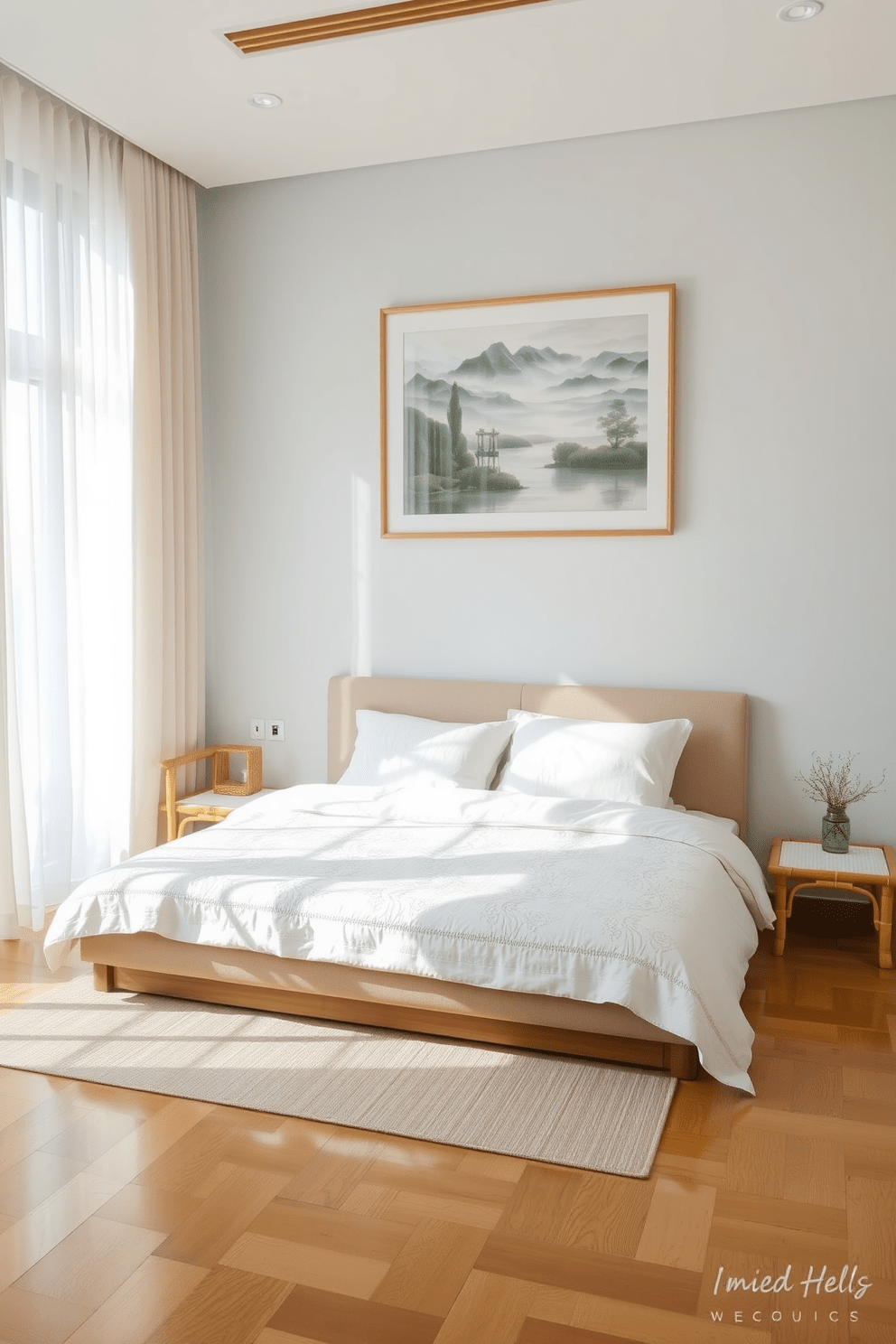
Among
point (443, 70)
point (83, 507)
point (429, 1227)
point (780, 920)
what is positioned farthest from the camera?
point (83, 507)

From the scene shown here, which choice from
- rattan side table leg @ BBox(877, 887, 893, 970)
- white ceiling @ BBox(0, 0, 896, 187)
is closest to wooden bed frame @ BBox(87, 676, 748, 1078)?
rattan side table leg @ BBox(877, 887, 893, 970)

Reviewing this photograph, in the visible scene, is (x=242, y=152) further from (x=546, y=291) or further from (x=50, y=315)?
(x=546, y=291)

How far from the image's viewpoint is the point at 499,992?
2.76m

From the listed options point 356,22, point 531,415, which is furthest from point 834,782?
point 356,22

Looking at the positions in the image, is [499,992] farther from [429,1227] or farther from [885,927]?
[885,927]

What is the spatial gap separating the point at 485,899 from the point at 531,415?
2.09m

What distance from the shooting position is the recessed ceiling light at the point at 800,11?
9.79 ft

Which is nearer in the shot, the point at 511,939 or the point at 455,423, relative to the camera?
the point at 511,939

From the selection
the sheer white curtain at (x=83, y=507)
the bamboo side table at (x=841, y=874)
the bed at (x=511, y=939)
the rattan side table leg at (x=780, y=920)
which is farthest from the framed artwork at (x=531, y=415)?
the rattan side table leg at (x=780, y=920)

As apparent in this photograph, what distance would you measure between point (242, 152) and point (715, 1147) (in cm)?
379

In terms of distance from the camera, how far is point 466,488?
4266mm

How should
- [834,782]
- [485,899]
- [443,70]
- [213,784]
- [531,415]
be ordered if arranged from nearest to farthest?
1. [485,899]
2. [443,70]
3. [834,782]
4. [531,415]
5. [213,784]

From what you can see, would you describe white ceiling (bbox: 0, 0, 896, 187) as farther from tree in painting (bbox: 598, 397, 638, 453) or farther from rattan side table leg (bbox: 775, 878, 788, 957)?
rattan side table leg (bbox: 775, 878, 788, 957)

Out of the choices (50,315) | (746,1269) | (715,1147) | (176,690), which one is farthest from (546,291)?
(746,1269)
